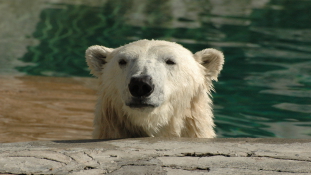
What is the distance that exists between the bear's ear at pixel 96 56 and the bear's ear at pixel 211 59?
74 centimetres

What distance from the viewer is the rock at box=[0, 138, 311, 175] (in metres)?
2.31

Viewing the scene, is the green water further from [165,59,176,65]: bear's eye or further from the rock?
the rock

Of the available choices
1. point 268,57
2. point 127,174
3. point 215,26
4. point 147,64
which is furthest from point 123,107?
point 215,26

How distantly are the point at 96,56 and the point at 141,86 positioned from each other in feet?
3.44

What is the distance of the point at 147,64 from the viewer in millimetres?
3418

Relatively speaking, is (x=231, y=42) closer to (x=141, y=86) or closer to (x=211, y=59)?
A: (x=211, y=59)

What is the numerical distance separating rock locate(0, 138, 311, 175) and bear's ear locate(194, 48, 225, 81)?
3.94 ft

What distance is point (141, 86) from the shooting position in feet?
10.3

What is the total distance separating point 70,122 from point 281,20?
7.02m

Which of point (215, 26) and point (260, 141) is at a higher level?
point (215, 26)

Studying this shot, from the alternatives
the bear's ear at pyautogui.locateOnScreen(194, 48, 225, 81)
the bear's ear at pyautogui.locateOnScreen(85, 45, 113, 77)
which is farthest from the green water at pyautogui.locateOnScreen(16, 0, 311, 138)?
the bear's ear at pyautogui.locateOnScreen(85, 45, 113, 77)

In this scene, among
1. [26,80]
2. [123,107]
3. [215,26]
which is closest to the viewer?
[123,107]

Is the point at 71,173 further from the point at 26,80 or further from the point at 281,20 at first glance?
the point at 281,20

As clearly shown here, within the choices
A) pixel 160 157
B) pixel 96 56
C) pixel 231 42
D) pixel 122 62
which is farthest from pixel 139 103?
pixel 231 42
